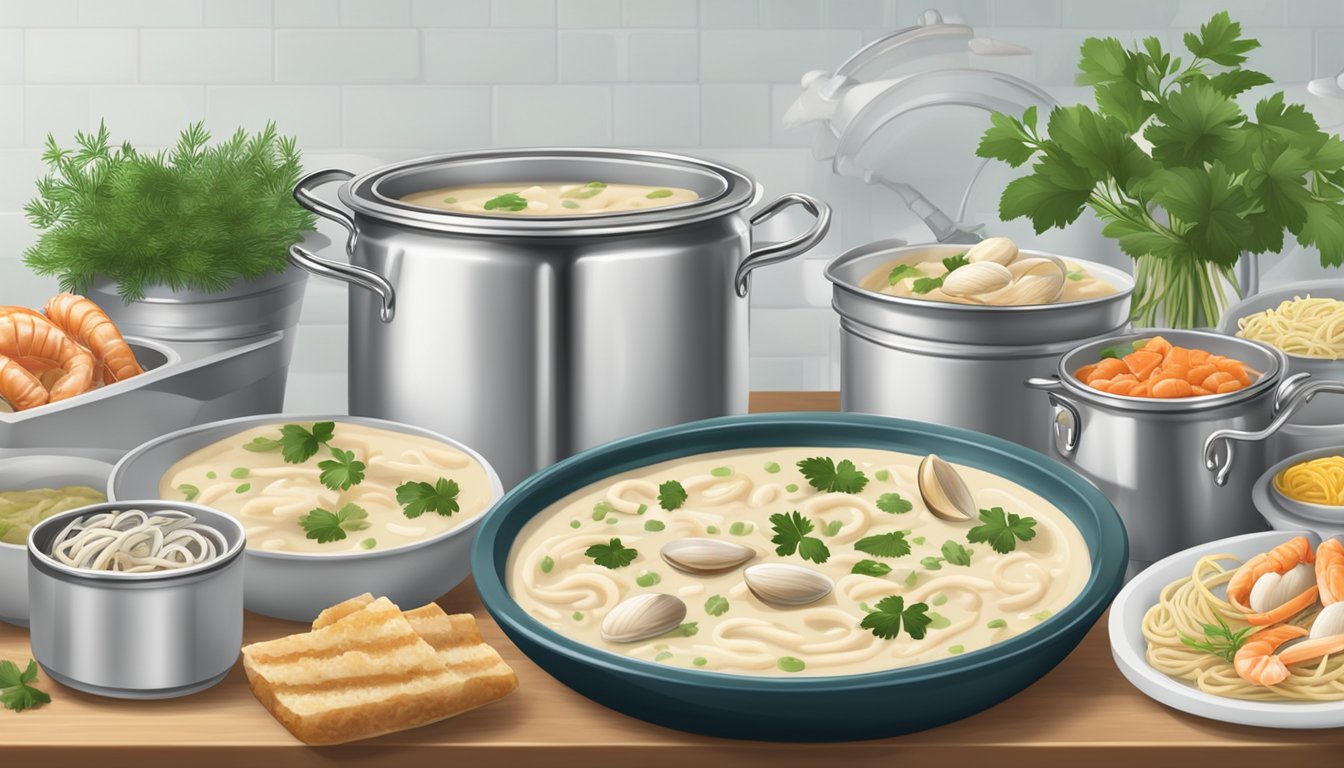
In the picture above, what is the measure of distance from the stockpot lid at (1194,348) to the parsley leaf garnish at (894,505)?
0.22 m

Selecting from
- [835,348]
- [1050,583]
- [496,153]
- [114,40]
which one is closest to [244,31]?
[114,40]

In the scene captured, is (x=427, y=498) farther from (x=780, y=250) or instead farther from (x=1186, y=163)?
(x=1186, y=163)

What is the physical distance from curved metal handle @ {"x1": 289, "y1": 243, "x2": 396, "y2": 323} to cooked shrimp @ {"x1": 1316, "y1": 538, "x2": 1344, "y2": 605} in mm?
1086

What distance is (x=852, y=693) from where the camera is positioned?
1239 millimetres

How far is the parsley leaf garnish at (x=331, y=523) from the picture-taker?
4.94 ft

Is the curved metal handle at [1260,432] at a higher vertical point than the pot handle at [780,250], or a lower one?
lower

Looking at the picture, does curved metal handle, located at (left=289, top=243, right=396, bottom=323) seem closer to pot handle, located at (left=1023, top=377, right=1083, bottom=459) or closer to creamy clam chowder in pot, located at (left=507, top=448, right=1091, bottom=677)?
creamy clam chowder in pot, located at (left=507, top=448, right=1091, bottom=677)

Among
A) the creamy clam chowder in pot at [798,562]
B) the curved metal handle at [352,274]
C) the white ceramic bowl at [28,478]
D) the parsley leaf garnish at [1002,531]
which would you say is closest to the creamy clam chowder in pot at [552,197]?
the curved metal handle at [352,274]

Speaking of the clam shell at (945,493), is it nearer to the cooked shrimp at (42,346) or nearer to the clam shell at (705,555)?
the clam shell at (705,555)

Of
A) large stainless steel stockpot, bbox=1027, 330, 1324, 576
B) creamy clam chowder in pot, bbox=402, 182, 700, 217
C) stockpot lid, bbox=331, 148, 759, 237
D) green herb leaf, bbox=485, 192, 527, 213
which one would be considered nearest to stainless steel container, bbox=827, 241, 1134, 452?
large stainless steel stockpot, bbox=1027, 330, 1324, 576

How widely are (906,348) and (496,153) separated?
0.74 m

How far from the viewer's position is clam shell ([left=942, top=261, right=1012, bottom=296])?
69.4 inches

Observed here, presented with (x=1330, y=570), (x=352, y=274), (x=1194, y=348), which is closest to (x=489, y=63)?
(x=352, y=274)

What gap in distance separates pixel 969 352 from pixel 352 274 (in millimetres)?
762
